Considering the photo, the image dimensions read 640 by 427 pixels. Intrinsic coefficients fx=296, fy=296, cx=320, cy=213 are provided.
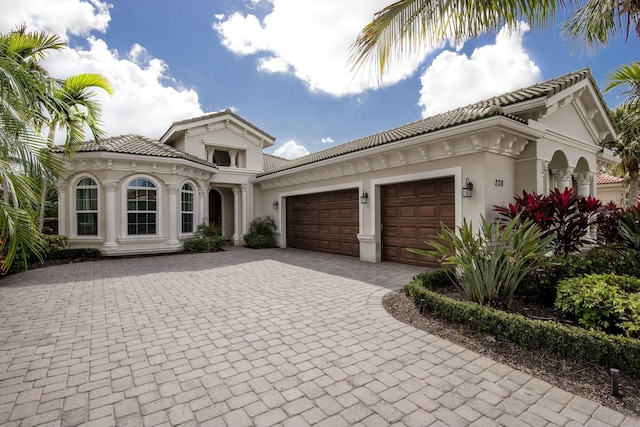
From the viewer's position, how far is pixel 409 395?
8.86 ft

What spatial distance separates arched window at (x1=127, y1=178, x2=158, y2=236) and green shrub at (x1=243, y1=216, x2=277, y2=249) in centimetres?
423

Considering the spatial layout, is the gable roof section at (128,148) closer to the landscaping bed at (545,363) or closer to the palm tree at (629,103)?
the landscaping bed at (545,363)

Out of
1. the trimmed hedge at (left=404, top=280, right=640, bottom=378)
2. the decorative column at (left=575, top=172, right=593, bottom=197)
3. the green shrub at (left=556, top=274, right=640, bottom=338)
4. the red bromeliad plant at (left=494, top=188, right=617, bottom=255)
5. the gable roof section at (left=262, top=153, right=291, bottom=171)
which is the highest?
the gable roof section at (left=262, top=153, right=291, bottom=171)

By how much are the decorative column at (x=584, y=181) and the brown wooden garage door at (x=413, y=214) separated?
249 inches

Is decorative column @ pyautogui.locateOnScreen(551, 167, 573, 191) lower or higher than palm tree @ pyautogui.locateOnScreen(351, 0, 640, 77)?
lower

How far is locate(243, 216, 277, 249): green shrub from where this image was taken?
47.3ft

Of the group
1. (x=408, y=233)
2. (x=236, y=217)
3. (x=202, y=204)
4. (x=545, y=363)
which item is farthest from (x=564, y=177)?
(x=236, y=217)

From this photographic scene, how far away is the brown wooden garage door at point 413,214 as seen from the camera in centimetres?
805

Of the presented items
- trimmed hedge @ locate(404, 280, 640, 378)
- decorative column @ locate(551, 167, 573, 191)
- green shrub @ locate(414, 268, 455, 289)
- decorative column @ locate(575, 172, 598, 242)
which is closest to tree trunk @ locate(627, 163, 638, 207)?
decorative column @ locate(575, 172, 598, 242)

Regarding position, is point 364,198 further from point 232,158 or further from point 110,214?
point 110,214

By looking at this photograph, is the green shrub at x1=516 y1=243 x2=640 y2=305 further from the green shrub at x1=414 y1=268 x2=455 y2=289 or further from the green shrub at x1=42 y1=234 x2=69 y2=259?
the green shrub at x1=42 y1=234 x2=69 y2=259

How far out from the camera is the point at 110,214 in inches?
450

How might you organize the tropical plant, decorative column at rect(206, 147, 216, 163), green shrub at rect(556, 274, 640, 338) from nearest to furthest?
green shrub at rect(556, 274, 640, 338) < the tropical plant < decorative column at rect(206, 147, 216, 163)

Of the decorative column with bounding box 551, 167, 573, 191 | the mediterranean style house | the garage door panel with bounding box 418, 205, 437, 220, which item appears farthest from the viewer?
the decorative column with bounding box 551, 167, 573, 191
